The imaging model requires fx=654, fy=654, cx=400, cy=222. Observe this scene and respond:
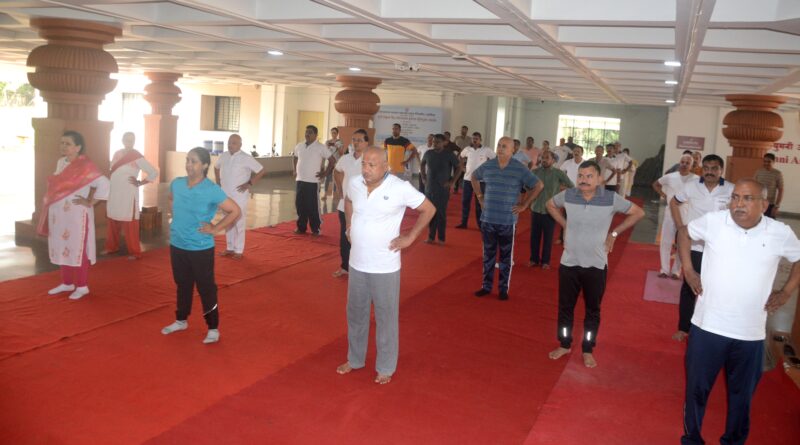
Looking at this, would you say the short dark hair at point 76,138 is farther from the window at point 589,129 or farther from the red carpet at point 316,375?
the window at point 589,129

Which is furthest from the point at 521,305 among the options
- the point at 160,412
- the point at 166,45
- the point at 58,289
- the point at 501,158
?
the point at 166,45

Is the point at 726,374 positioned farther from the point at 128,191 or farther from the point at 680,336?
the point at 128,191

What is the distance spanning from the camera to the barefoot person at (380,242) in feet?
14.2

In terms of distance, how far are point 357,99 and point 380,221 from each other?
8.85 m

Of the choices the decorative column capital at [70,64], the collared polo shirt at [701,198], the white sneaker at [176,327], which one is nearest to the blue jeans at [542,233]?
the collared polo shirt at [701,198]

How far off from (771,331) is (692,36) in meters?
3.24

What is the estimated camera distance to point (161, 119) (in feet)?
53.9

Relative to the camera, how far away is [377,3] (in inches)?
189

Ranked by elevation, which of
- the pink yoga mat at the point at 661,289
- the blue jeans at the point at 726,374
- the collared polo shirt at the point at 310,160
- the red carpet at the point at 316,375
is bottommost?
the red carpet at the point at 316,375

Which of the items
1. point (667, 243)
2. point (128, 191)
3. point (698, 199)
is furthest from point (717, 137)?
point (128, 191)

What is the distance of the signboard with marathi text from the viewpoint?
1808 cm

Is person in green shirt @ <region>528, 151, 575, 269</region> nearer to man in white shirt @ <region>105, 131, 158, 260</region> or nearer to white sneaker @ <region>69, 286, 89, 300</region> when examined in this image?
man in white shirt @ <region>105, 131, 158, 260</region>

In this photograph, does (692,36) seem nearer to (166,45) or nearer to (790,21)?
(790,21)

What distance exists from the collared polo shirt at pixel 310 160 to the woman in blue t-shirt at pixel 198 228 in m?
4.38
